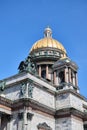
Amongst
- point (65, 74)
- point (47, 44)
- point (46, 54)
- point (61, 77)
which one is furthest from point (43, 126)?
point (47, 44)

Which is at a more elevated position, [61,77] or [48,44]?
[48,44]

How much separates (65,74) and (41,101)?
7126 mm

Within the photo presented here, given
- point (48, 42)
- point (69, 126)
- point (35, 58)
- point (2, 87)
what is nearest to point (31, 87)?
point (2, 87)

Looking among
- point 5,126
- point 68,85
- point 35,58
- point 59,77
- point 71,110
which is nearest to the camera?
point 5,126

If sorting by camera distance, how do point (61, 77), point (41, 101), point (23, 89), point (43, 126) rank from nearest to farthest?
point (23, 89) < point (43, 126) < point (41, 101) < point (61, 77)

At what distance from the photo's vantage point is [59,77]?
43.2 m

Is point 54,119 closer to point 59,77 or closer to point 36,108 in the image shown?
point 36,108

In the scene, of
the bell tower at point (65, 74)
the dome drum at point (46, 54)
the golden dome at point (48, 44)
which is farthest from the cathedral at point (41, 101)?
the golden dome at point (48, 44)

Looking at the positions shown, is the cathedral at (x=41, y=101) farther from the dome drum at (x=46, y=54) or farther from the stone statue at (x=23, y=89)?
the dome drum at (x=46, y=54)

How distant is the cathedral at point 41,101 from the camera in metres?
33.6

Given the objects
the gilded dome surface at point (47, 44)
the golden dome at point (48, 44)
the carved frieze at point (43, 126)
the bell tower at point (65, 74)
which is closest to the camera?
the carved frieze at point (43, 126)

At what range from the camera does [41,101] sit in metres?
36.2

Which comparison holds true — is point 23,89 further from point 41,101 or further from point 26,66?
point 26,66

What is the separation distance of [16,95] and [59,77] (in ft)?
32.3
